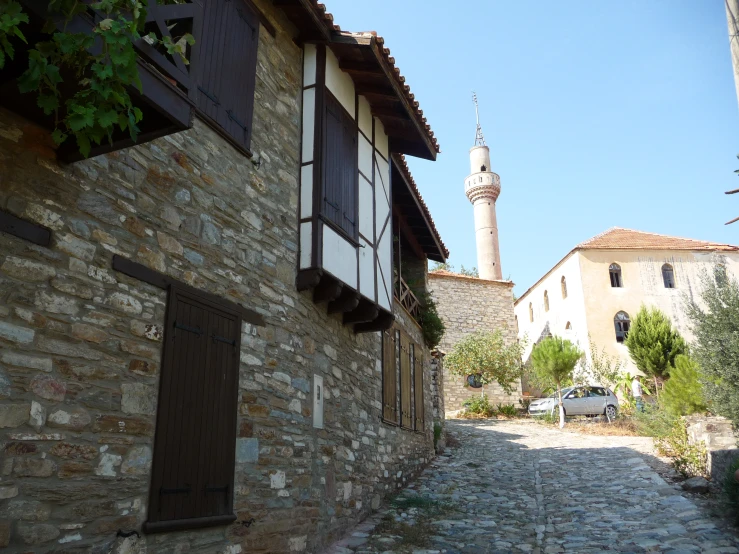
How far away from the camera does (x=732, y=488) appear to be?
23.6ft

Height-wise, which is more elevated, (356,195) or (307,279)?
(356,195)

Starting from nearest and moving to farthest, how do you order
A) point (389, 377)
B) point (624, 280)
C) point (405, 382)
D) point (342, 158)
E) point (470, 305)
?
point (342, 158) → point (389, 377) → point (405, 382) → point (470, 305) → point (624, 280)

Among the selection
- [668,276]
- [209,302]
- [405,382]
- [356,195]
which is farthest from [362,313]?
[668,276]

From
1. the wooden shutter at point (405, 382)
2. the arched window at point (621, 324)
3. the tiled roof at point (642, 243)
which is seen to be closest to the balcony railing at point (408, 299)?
the wooden shutter at point (405, 382)

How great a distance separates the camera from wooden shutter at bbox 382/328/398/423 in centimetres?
964

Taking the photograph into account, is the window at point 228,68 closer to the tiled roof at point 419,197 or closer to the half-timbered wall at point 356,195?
the half-timbered wall at point 356,195

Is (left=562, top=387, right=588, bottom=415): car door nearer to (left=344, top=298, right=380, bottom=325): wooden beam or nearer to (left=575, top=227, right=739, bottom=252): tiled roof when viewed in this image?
(left=575, top=227, right=739, bottom=252): tiled roof

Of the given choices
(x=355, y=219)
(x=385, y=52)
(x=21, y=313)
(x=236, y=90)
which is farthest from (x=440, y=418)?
(x=21, y=313)

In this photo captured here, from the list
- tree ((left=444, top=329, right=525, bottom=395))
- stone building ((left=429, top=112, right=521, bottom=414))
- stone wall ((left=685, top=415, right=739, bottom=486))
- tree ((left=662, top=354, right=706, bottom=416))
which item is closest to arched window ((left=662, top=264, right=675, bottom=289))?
stone building ((left=429, top=112, right=521, bottom=414))

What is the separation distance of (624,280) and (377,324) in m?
23.2

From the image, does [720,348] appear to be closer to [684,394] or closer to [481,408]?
[684,394]

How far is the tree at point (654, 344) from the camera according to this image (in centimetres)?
2381

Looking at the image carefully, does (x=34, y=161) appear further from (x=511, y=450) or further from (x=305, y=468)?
(x=511, y=450)

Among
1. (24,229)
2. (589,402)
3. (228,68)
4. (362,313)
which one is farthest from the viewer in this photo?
(589,402)
